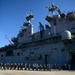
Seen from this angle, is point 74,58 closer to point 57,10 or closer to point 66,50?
→ point 66,50

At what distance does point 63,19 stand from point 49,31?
4.78 meters

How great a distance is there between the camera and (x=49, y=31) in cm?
4016

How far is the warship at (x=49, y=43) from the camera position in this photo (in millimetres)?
33562

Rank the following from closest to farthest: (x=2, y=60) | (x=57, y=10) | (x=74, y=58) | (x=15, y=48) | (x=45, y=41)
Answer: (x=74, y=58) < (x=45, y=41) < (x=57, y=10) < (x=15, y=48) < (x=2, y=60)

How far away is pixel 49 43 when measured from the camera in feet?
124

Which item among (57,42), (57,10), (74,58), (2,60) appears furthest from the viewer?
(2,60)

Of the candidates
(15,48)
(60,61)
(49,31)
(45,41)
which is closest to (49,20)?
(49,31)

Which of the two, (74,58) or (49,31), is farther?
(49,31)

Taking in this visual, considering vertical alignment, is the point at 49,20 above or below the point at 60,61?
above

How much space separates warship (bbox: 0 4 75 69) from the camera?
1321 inches

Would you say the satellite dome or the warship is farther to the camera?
the warship

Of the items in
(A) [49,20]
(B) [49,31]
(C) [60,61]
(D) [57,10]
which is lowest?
(C) [60,61]

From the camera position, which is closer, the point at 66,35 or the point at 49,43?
the point at 66,35

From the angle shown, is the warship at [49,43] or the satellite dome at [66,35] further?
the warship at [49,43]
